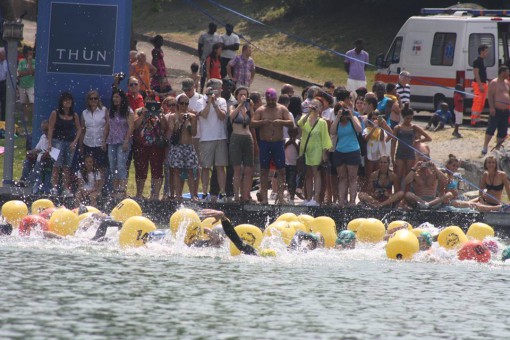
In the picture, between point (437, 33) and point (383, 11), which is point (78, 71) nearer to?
point (437, 33)

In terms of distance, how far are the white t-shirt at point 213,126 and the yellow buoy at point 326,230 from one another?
2488mm

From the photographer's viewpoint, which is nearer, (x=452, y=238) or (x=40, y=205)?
(x=452, y=238)

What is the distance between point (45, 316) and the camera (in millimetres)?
14164

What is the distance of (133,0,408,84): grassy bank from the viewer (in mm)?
39281

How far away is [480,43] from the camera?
97.2 ft

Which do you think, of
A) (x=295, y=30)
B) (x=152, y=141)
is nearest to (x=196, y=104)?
(x=152, y=141)

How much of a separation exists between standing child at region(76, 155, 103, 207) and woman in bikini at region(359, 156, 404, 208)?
14.4 feet

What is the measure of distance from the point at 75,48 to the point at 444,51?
10641 mm

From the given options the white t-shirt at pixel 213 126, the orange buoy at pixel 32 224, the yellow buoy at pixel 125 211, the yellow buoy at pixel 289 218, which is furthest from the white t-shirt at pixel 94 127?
the yellow buoy at pixel 289 218

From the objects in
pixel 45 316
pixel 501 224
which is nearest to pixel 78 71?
pixel 501 224

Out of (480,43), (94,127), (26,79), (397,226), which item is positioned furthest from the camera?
(480,43)

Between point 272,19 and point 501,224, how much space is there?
2417 centimetres

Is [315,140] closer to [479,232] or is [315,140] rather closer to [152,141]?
[152,141]

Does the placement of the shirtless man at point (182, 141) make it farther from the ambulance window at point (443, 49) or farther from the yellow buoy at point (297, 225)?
the ambulance window at point (443, 49)
